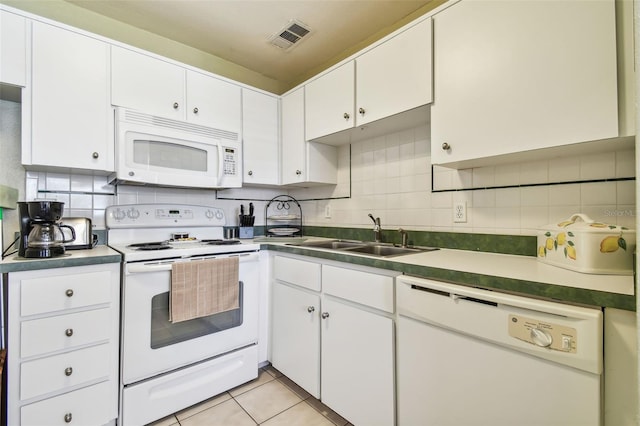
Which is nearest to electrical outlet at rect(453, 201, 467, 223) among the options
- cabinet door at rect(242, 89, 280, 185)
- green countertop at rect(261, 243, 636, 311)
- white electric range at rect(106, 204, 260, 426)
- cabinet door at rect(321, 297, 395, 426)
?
green countertop at rect(261, 243, 636, 311)

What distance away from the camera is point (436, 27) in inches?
55.4

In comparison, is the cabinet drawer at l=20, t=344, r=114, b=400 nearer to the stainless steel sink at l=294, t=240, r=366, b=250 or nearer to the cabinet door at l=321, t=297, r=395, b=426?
the cabinet door at l=321, t=297, r=395, b=426

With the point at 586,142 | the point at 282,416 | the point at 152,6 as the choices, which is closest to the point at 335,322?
the point at 282,416

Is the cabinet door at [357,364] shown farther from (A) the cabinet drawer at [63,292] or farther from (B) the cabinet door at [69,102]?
(B) the cabinet door at [69,102]

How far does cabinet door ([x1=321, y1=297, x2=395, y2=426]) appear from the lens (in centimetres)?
126

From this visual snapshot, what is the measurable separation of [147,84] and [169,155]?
0.46 meters

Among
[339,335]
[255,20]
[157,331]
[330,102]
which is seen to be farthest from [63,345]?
[255,20]

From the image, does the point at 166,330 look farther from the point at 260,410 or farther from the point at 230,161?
the point at 230,161

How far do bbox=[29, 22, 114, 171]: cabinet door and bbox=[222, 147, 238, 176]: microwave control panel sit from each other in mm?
689

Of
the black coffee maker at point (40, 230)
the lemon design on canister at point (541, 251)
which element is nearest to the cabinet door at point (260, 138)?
the black coffee maker at point (40, 230)

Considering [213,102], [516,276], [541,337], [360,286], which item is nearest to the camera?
[541,337]

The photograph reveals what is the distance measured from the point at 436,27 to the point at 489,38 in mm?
289

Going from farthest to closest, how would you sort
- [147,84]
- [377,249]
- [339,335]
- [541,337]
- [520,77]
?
[377,249] < [147,84] < [339,335] < [520,77] < [541,337]

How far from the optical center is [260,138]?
2.38m
